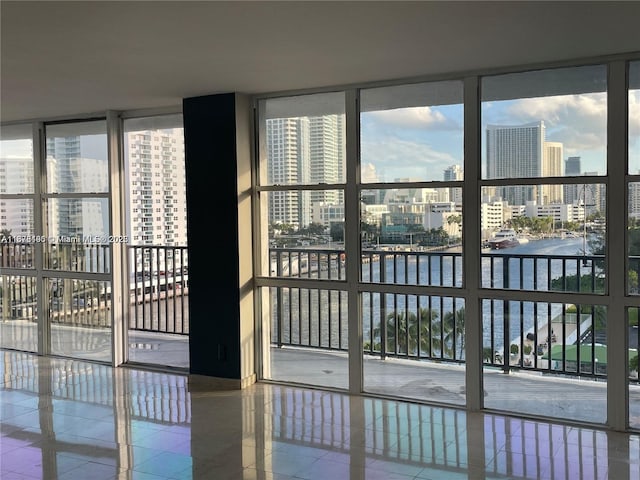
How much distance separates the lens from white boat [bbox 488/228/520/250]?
4.63 m

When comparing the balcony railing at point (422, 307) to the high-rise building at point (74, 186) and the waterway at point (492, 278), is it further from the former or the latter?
the high-rise building at point (74, 186)

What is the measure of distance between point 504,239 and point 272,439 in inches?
85.0

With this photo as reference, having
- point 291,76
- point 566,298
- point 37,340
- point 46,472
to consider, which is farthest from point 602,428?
point 37,340

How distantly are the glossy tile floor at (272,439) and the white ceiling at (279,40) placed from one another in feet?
8.14

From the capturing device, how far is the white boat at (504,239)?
4633 mm

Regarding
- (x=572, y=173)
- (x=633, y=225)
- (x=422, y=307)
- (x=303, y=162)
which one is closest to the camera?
(x=633, y=225)

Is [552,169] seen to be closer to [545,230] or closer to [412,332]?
[545,230]

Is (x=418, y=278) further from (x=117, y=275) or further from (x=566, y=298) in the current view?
(x=117, y=275)

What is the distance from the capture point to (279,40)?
362 centimetres

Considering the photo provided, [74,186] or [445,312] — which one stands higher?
[74,186]

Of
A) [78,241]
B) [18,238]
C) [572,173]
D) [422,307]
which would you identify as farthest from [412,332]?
[18,238]

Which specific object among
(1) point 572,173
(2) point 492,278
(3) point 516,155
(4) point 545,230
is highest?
(3) point 516,155

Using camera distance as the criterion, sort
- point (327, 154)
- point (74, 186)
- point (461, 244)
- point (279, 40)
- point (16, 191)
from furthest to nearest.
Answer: point (16, 191)
point (74, 186)
point (327, 154)
point (461, 244)
point (279, 40)

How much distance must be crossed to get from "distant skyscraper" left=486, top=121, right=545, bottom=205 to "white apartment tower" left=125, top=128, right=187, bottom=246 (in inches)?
111
